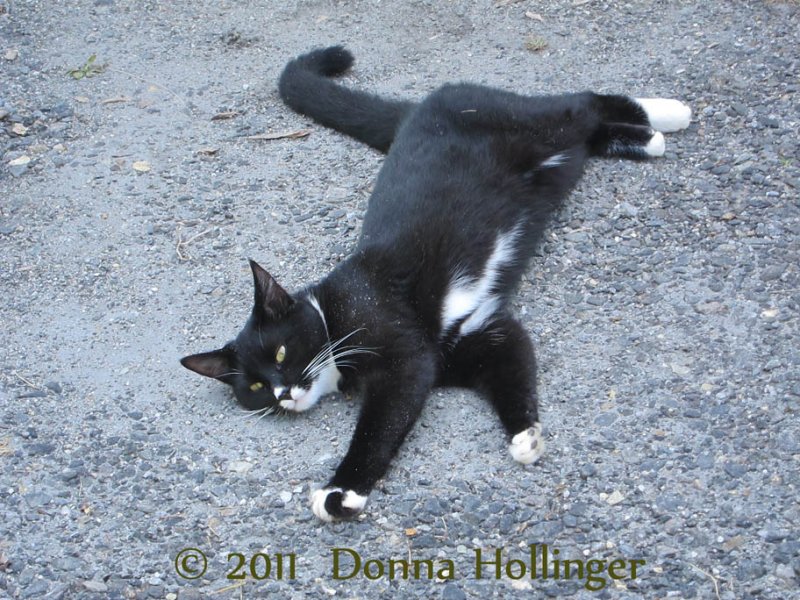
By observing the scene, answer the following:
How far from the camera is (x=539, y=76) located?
16.9 ft

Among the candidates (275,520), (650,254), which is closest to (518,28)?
(650,254)

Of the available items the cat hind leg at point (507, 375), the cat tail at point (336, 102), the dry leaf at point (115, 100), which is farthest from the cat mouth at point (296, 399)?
the dry leaf at point (115, 100)

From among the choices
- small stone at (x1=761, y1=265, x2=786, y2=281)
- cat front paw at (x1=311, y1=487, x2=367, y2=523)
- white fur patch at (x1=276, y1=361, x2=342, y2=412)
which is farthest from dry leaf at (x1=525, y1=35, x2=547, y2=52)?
cat front paw at (x1=311, y1=487, x2=367, y2=523)

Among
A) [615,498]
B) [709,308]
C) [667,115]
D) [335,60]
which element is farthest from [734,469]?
[335,60]

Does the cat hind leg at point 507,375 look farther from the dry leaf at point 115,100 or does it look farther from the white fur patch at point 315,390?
the dry leaf at point 115,100

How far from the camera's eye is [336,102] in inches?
193

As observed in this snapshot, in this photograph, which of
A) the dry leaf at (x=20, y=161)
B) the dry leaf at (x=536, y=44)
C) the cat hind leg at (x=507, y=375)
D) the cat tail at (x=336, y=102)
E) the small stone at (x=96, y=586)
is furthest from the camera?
the dry leaf at (x=536, y=44)

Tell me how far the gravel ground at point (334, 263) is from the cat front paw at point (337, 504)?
55 millimetres

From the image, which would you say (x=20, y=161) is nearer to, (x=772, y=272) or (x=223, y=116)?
(x=223, y=116)

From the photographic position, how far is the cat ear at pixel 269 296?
352 cm

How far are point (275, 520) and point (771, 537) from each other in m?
1.55

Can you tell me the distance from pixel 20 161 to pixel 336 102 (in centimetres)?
168

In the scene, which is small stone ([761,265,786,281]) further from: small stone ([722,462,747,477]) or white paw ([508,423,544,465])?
white paw ([508,423,544,465])

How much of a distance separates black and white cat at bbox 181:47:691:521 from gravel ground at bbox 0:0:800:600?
11 cm
